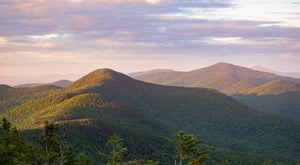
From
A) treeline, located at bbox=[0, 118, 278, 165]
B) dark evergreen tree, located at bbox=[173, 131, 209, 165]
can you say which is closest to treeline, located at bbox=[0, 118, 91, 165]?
treeline, located at bbox=[0, 118, 278, 165]

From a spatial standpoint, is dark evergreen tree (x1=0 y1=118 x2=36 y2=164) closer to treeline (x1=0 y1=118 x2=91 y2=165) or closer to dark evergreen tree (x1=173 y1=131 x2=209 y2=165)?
treeline (x1=0 y1=118 x2=91 y2=165)

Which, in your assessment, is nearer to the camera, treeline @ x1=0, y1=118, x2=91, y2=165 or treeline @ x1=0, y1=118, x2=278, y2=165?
treeline @ x1=0, y1=118, x2=278, y2=165

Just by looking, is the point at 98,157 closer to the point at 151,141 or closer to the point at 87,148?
the point at 87,148

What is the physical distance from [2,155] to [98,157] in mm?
46950

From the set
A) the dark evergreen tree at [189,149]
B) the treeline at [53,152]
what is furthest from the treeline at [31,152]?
the dark evergreen tree at [189,149]

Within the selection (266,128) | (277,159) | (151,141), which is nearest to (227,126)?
(266,128)

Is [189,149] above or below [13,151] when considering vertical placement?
above

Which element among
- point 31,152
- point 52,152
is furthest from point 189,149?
point 31,152

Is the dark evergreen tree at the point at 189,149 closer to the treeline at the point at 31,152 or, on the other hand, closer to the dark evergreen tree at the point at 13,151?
the treeline at the point at 31,152

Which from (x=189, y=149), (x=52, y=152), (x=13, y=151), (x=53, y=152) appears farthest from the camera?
(x=53, y=152)

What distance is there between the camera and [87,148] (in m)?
90.1

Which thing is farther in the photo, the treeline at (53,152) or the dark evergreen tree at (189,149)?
the treeline at (53,152)

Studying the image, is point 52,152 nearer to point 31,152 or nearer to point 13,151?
point 31,152

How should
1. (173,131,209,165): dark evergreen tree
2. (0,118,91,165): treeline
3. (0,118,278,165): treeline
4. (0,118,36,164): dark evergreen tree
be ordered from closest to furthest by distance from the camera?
(173,131,209,165): dark evergreen tree
(0,118,278,165): treeline
(0,118,36,164): dark evergreen tree
(0,118,91,165): treeline
